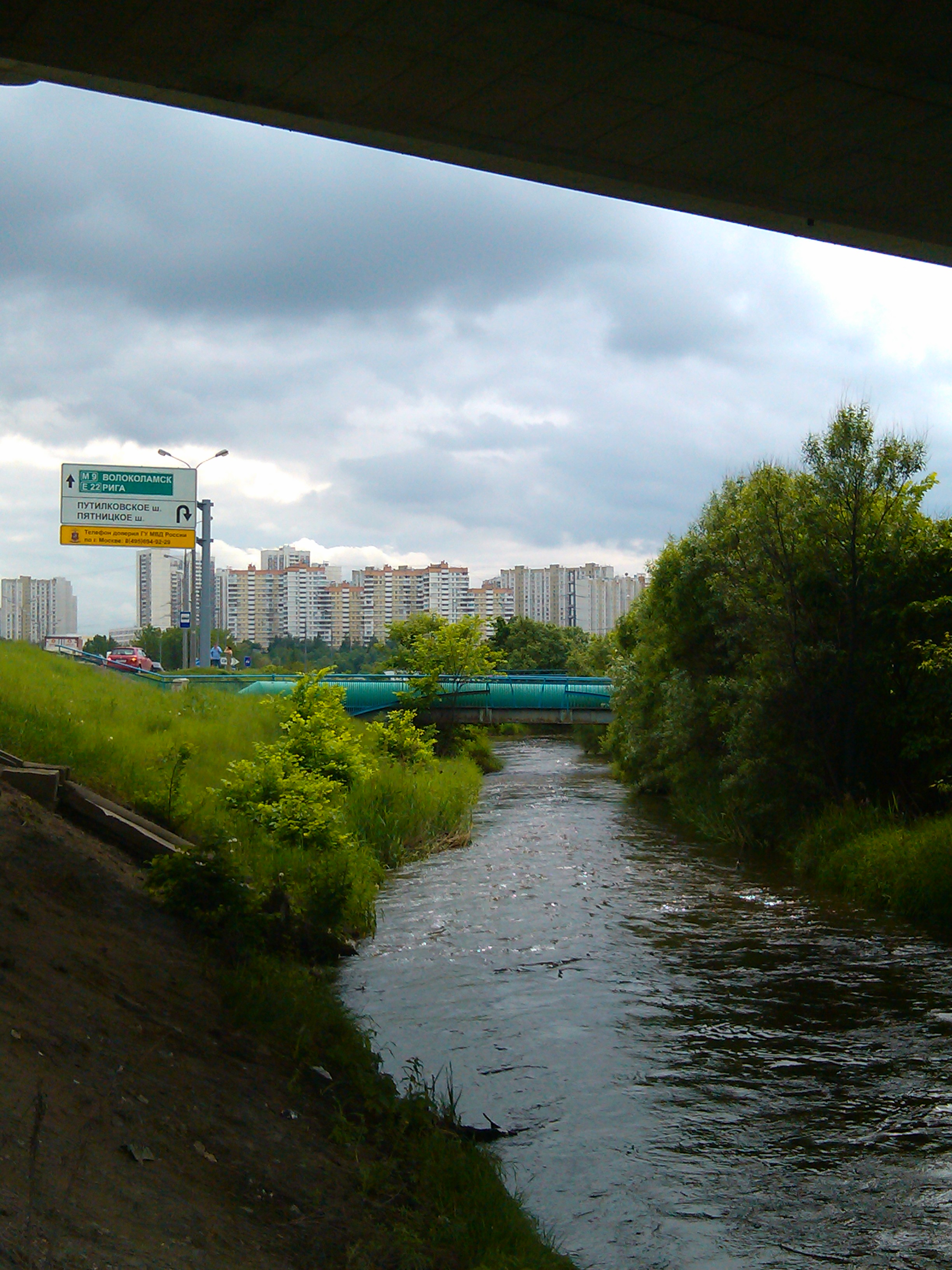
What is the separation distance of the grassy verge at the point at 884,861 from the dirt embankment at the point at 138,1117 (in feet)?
32.9

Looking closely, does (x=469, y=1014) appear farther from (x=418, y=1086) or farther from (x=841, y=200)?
(x=841, y=200)

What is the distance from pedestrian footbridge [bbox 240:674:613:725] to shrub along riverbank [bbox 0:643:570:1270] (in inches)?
276

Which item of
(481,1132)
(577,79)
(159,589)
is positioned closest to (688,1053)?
(481,1132)

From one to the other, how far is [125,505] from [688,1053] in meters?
30.3

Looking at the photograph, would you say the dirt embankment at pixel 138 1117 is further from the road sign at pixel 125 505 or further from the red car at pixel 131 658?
the red car at pixel 131 658

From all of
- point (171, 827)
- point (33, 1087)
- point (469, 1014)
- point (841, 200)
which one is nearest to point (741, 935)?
point (469, 1014)

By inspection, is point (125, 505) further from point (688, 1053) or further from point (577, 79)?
point (577, 79)

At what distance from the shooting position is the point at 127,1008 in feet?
22.5

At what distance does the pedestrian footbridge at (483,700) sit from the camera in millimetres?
35719

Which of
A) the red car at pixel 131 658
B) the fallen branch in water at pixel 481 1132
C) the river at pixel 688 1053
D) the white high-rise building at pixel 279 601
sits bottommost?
the river at pixel 688 1053

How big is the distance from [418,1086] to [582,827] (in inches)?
623

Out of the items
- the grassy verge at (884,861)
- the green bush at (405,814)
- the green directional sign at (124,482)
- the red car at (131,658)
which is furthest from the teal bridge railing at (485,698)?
the grassy verge at (884,861)

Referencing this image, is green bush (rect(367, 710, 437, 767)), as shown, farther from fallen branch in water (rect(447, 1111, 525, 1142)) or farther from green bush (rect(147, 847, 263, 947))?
fallen branch in water (rect(447, 1111, 525, 1142))

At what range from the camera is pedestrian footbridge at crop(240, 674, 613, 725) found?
35719 mm
